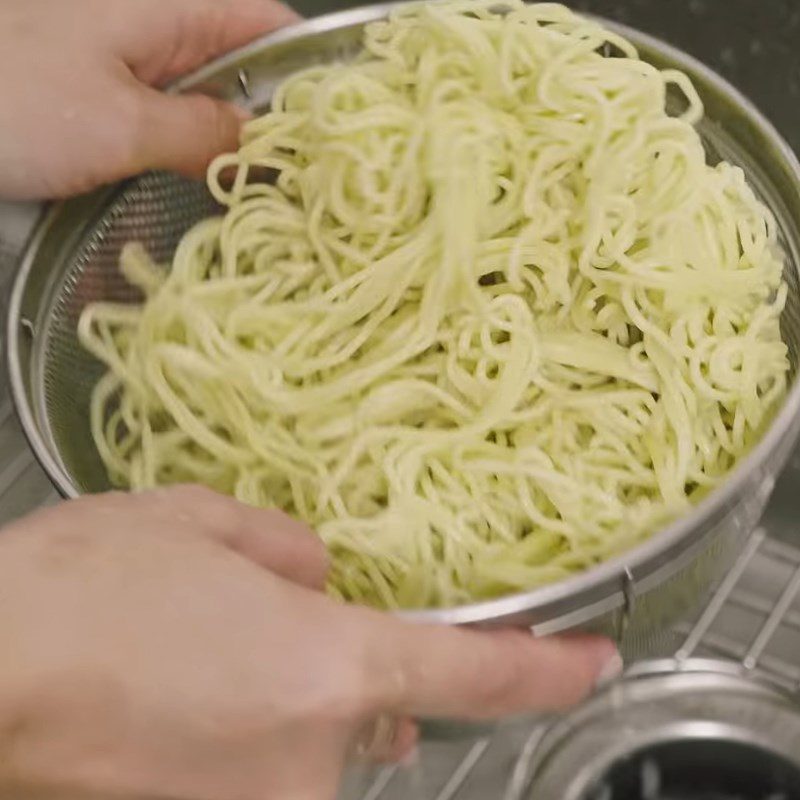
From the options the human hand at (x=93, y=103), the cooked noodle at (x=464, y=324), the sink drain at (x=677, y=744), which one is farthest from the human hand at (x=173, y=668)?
the sink drain at (x=677, y=744)

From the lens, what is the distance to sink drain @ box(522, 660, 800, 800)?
812 mm

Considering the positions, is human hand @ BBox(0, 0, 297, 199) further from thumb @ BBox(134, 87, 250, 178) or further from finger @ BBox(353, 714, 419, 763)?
finger @ BBox(353, 714, 419, 763)

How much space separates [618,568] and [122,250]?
1.20ft

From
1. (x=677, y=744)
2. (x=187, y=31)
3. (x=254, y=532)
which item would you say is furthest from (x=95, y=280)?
(x=677, y=744)

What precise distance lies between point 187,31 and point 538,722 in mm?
484

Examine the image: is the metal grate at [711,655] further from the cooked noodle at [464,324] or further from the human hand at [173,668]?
the human hand at [173,668]

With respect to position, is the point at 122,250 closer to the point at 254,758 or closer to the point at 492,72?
the point at 492,72

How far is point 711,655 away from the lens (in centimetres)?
87

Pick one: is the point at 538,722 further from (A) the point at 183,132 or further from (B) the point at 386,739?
(A) the point at 183,132

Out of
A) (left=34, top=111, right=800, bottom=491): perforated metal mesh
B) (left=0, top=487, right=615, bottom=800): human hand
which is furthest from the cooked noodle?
(left=0, top=487, right=615, bottom=800): human hand

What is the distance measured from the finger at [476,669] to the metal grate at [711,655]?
0.73 feet

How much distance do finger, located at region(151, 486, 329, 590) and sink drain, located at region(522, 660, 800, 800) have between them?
377 mm

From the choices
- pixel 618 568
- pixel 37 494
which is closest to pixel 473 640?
pixel 618 568

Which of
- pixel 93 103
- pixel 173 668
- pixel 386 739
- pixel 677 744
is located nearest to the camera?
pixel 173 668
